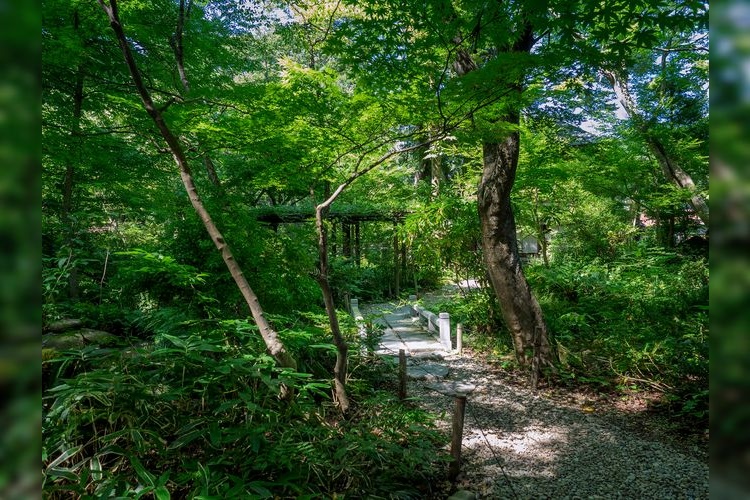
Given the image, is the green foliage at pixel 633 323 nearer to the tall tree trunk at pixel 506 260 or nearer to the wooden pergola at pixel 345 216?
the tall tree trunk at pixel 506 260

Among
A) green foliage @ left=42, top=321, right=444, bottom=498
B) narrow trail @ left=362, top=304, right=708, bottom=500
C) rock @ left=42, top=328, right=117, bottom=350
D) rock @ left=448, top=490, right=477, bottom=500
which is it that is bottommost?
narrow trail @ left=362, top=304, right=708, bottom=500

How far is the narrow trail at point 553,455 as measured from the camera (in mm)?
3174

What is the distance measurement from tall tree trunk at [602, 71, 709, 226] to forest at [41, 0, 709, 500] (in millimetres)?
77

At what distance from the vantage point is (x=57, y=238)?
5.70 meters

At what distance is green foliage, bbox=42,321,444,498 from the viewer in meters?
1.81

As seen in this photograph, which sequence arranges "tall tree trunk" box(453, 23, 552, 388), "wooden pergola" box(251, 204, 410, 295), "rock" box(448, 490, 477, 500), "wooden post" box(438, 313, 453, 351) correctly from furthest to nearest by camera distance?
"wooden pergola" box(251, 204, 410, 295) < "wooden post" box(438, 313, 453, 351) < "tall tree trunk" box(453, 23, 552, 388) < "rock" box(448, 490, 477, 500)

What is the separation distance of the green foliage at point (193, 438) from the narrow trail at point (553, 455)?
37.1 inches

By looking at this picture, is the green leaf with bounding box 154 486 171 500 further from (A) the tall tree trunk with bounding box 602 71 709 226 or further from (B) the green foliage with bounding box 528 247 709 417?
(A) the tall tree trunk with bounding box 602 71 709 226

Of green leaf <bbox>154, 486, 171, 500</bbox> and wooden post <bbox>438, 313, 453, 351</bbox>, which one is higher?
green leaf <bbox>154, 486, 171, 500</bbox>

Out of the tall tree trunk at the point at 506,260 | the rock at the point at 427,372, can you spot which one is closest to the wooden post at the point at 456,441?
the rock at the point at 427,372

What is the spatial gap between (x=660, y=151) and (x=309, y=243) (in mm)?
8451

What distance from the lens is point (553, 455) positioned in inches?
147

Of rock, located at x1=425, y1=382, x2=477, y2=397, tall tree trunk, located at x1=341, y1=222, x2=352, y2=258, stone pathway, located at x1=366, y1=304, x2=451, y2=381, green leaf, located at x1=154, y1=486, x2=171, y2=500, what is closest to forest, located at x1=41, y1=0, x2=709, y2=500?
green leaf, located at x1=154, y1=486, x2=171, y2=500
